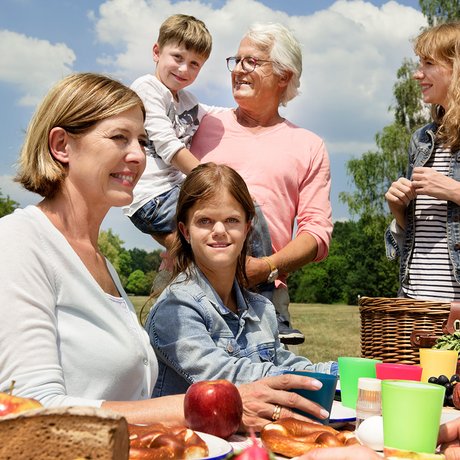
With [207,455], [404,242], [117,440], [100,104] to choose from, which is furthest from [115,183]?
[404,242]

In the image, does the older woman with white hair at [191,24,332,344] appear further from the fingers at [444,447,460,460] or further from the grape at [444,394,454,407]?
the fingers at [444,447,460,460]

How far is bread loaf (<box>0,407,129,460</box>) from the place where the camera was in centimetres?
101

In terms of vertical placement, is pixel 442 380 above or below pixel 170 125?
below

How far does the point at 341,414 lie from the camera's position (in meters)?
2.21

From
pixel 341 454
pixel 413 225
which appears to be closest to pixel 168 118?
pixel 413 225

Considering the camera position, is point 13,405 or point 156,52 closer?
point 13,405

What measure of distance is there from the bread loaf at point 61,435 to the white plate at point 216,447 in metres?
0.54

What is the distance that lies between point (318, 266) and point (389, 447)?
57.0 m

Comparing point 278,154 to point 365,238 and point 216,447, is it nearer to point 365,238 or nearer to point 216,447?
point 216,447

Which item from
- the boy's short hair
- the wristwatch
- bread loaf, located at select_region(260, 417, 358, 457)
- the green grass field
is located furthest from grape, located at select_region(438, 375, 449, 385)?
the green grass field

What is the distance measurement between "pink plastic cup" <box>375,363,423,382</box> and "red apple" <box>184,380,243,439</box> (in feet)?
2.05

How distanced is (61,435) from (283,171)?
2720 mm

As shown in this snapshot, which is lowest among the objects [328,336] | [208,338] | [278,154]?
[328,336]

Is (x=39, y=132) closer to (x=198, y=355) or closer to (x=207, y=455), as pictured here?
(x=198, y=355)
